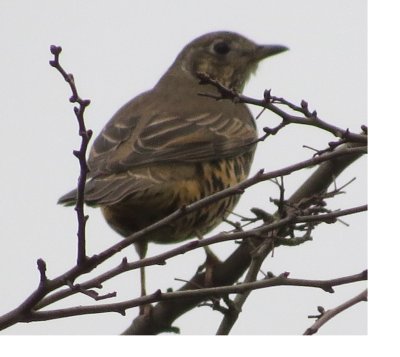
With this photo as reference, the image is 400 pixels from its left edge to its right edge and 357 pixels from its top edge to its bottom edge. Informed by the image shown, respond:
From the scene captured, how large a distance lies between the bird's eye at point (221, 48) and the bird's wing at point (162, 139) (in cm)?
133

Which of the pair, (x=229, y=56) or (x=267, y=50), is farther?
(x=229, y=56)

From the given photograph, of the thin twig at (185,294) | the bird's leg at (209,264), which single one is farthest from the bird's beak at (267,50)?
the thin twig at (185,294)

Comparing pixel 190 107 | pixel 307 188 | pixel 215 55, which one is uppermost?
pixel 215 55

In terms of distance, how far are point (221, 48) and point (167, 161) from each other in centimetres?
284

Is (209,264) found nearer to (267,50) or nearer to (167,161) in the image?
(167,161)

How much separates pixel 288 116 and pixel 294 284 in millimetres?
720

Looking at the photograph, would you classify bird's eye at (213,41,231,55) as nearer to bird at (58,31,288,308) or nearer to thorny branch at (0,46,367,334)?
bird at (58,31,288,308)

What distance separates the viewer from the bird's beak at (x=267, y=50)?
9500mm

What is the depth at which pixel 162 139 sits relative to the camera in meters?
7.52

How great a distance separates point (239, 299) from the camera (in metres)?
5.67

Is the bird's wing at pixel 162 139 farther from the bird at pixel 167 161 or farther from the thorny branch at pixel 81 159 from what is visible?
the thorny branch at pixel 81 159

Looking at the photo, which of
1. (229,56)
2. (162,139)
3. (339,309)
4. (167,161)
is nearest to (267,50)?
(229,56)
